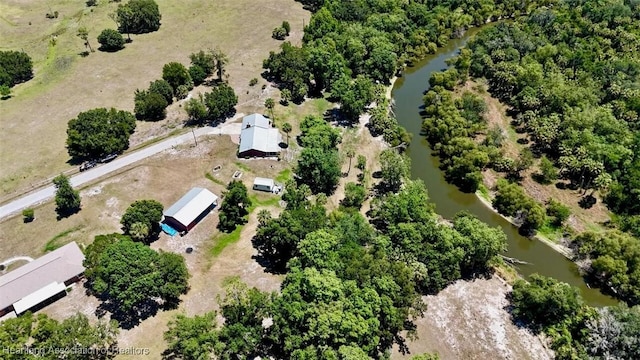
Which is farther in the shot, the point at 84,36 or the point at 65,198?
the point at 84,36

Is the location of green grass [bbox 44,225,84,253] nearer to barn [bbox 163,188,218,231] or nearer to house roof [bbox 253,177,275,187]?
barn [bbox 163,188,218,231]

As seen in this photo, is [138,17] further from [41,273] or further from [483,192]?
[483,192]

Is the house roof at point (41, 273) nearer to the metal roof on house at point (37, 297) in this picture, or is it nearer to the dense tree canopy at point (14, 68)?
the metal roof on house at point (37, 297)

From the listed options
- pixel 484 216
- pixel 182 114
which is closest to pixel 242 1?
pixel 182 114

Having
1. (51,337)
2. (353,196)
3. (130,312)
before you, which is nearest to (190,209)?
(130,312)

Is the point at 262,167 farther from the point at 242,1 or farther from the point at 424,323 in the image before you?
the point at 242,1

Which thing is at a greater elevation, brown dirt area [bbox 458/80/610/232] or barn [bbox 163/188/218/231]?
brown dirt area [bbox 458/80/610/232]

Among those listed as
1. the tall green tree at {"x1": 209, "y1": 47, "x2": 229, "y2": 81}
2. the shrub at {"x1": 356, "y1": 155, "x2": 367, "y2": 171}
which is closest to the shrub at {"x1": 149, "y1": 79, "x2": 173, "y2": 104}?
the tall green tree at {"x1": 209, "y1": 47, "x2": 229, "y2": 81}
